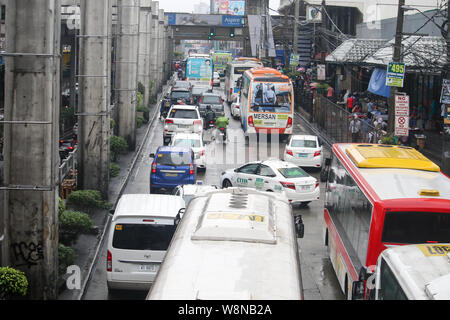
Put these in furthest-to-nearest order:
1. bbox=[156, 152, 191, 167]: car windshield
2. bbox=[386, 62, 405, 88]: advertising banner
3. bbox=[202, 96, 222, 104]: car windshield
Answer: bbox=[202, 96, 222, 104]: car windshield < bbox=[386, 62, 405, 88]: advertising banner < bbox=[156, 152, 191, 167]: car windshield

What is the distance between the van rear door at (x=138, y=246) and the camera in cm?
1248

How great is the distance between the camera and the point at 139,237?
12.5m

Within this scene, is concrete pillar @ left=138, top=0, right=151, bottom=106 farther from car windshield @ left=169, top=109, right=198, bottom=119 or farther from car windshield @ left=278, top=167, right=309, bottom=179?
car windshield @ left=278, top=167, right=309, bottom=179

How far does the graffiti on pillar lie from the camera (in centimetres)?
1184

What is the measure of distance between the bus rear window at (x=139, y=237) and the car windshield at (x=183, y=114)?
20351mm

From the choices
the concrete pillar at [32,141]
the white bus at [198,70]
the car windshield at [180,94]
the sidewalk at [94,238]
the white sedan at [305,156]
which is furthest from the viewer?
the white bus at [198,70]

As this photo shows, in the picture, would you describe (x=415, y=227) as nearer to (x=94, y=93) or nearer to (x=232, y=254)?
(x=232, y=254)

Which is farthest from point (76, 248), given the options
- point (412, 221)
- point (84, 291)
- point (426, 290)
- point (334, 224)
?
point (426, 290)

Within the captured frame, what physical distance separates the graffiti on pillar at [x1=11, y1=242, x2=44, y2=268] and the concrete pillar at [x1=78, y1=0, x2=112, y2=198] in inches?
350

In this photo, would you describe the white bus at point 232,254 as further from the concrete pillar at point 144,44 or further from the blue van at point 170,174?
the concrete pillar at point 144,44

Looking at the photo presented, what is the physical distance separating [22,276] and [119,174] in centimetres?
1461

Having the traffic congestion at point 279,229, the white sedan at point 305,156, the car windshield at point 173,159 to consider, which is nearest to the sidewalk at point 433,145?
the white sedan at point 305,156

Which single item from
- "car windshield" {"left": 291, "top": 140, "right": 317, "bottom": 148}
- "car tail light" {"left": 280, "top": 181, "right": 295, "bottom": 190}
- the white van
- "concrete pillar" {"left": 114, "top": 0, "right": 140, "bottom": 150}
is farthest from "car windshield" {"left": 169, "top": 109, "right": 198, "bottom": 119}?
the white van
